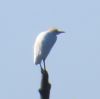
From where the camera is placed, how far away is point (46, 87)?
11.0 meters

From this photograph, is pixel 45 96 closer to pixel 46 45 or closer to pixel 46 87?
pixel 46 87

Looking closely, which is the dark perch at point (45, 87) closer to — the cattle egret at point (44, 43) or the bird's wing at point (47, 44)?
the cattle egret at point (44, 43)

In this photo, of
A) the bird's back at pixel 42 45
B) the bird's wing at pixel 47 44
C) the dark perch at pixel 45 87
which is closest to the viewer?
the dark perch at pixel 45 87

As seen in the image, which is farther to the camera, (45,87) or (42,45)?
(42,45)

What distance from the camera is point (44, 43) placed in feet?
46.4

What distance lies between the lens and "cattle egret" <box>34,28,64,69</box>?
13.6m

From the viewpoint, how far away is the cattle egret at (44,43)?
13.6 meters

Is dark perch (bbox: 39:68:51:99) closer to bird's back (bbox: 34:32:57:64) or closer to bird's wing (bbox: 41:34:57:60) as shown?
bird's back (bbox: 34:32:57:64)

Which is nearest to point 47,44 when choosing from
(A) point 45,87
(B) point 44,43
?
(B) point 44,43

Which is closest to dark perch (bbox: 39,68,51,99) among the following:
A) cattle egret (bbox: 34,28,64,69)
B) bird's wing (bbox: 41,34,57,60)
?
cattle egret (bbox: 34,28,64,69)

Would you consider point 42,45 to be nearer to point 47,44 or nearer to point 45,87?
point 47,44

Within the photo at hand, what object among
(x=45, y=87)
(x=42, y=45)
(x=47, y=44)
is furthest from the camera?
(x=47, y=44)

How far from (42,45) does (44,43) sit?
0.15 m

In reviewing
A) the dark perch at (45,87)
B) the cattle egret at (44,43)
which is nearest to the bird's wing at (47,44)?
the cattle egret at (44,43)
